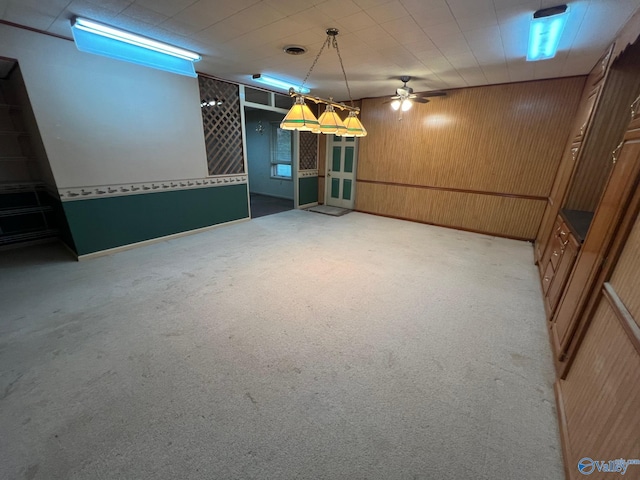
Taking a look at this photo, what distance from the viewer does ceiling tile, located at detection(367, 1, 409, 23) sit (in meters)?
1.82

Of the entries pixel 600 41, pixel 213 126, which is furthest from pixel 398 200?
pixel 213 126

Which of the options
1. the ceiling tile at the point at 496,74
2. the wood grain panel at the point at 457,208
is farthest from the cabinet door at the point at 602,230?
the wood grain panel at the point at 457,208

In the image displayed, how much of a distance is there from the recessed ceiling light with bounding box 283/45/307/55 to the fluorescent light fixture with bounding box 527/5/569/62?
197 centimetres

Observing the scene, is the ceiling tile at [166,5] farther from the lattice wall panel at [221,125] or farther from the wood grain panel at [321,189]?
the wood grain panel at [321,189]

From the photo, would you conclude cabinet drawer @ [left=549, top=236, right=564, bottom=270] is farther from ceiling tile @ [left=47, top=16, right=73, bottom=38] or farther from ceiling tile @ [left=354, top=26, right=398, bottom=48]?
ceiling tile @ [left=47, top=16, right=73, bottom=38]

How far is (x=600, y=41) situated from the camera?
88.6 inches

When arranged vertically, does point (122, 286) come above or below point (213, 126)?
below

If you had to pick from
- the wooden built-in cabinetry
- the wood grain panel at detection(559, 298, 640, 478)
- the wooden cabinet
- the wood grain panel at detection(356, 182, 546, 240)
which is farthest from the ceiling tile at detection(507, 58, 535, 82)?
the wood grain panel at detection(559, 298, 640, 478)

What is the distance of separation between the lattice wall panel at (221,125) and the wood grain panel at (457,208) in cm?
273

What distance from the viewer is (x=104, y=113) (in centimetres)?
288

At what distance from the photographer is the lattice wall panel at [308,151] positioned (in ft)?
18.8

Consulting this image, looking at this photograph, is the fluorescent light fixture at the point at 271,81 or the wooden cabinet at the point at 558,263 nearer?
the wooden cabinet at the point at 558,263

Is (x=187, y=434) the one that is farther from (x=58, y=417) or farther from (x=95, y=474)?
(x=58, y=417)

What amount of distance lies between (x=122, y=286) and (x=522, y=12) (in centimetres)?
408
